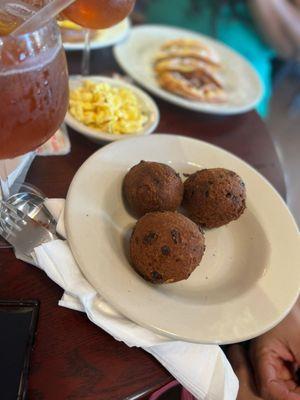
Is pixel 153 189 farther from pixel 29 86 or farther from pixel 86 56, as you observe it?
pixel 86 56

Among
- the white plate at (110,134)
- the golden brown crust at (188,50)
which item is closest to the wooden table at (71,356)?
the white plate at (110,134)

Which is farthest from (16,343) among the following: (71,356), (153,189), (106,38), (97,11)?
(106,38)

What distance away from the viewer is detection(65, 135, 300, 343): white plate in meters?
0.63

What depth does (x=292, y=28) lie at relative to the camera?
2123 millimetres

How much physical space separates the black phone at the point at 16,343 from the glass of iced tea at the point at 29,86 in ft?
0.72

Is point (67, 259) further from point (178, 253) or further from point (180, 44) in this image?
point (180, 44)

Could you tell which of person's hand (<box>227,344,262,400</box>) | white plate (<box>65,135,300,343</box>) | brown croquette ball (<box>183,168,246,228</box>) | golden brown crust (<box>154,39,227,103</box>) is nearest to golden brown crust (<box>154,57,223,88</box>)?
golden brown crust (<box>154,39,227,103</box>)

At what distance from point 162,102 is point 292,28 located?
1296 millimetres

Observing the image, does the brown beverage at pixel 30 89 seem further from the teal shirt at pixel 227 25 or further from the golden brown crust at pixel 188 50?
the teal shirt at pixel 227 25

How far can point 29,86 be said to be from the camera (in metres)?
0.55

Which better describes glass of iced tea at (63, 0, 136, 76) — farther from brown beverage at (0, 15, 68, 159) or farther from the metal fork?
the metal fork

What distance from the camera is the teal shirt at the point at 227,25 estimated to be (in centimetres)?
195

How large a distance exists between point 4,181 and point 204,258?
38 cm

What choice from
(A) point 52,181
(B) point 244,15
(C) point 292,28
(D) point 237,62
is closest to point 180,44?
(D) point 237,62
